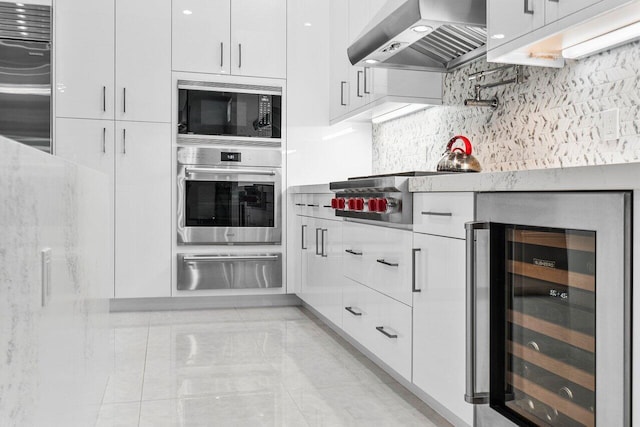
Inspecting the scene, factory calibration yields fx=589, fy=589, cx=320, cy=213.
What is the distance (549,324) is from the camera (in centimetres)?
154

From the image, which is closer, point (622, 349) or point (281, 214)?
point (622, 349)

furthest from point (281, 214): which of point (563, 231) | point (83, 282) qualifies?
point (563, 231)

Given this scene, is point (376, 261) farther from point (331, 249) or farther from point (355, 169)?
point (355, 169)

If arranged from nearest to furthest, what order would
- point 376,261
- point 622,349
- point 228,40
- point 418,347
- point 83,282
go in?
point 622,349
point 83,282
point 418,347
point 376,261
point 228,40

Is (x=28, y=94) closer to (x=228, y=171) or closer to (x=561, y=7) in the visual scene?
(x=228, y=171)

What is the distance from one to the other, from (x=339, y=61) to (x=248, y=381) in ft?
8.58

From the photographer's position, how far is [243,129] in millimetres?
4516

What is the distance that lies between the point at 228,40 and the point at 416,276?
2886 mm

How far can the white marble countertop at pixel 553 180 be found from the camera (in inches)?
48.8

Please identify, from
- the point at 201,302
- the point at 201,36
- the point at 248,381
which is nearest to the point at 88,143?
the point at 201,36

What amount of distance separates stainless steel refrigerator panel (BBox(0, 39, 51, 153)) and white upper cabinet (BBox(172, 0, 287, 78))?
92cm

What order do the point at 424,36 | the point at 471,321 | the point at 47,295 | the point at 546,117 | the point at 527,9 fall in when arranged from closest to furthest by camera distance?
the point at 47,295 < the point at 471,321 < the point at 527,9 < the point at 546,117 < the point at 424,36

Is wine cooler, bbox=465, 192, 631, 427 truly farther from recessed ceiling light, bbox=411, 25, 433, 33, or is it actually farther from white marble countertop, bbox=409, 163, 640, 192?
recessed ceiling light, bbox=411, 25, 433, 33

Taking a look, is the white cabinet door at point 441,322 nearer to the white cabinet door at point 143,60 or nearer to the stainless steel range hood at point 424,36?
the stainless steel range hood at point 424,36
